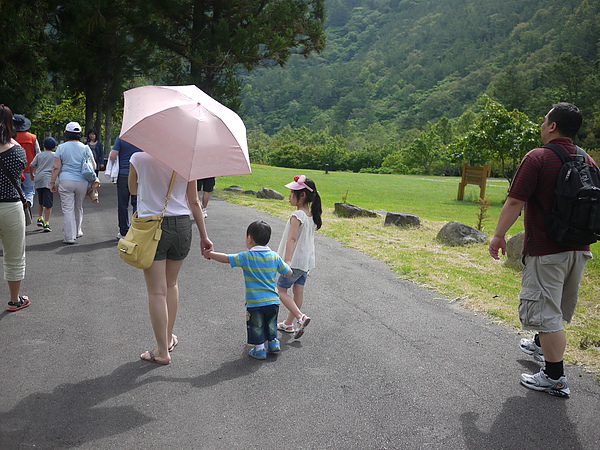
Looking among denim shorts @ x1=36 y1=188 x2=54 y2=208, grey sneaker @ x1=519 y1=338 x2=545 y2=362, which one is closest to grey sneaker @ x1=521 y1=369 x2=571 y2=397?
grey sneaker @ x1=519 y1=338 x2=545 y2=362

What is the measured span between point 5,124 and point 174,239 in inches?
89.1

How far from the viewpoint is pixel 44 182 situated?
10203mm

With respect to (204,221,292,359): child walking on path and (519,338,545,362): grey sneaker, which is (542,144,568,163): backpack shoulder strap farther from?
(204,221,292,359): child walking on path

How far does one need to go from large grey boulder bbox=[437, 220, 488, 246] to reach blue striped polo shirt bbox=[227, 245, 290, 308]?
22.8 feet

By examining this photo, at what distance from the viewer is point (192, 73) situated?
21969mm

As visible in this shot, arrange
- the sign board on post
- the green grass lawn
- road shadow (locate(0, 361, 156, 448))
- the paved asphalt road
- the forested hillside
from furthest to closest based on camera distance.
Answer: the forested hillside → the sign board on post → the green grass lawn → the paved asphalt road → road shadow (locate(0, 361, 156, 448))

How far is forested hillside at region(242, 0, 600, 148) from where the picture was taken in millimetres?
105875

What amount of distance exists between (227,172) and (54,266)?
459 cm

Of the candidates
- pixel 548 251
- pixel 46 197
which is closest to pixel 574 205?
pixel 548 251

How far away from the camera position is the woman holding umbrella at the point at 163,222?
424cm

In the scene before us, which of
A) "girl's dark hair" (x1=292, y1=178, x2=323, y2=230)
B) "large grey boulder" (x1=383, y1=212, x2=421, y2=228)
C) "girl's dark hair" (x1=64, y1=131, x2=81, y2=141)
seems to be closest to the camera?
"girl's dark hair" (x1=292, y1=178, x2=323, y2=230)

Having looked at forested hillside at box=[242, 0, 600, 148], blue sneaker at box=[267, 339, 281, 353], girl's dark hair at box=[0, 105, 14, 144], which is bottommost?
blue sneaker at box=[267, 339, 281, 353]

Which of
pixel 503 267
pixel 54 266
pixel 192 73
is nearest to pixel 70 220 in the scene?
pixel 54 266

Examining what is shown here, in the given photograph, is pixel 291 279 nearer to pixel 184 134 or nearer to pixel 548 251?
pixel 184 134
